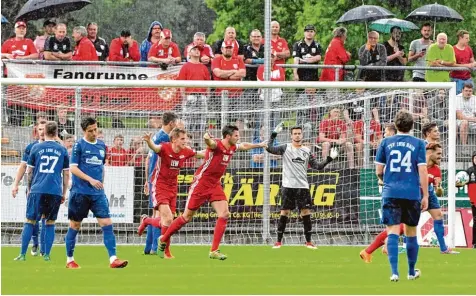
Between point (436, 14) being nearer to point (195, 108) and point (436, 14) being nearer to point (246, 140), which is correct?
point (246, 140)

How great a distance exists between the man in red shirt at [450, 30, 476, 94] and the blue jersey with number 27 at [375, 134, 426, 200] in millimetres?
10640

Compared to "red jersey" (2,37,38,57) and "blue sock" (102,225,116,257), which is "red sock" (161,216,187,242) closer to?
"blue sock" (102,225,116,257)

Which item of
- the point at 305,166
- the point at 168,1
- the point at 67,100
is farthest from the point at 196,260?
the point at 168,1

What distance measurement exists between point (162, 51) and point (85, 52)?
4.95 feet

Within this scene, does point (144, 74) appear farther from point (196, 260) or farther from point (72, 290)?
point (72, 290)

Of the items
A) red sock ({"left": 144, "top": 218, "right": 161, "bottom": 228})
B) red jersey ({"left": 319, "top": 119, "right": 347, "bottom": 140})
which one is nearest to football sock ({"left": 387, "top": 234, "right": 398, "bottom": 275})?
red sock ({"left": 144, "top": 218, "right": 161, "bottom": 228})

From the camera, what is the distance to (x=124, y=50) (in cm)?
2431

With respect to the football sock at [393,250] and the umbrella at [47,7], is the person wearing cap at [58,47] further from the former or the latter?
the football sock at [393,250]

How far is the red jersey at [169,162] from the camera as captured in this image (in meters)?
18.0

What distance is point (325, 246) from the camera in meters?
21.7

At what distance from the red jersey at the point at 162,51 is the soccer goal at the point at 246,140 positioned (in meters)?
1.36

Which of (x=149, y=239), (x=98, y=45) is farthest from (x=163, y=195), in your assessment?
(x=98, y=45)

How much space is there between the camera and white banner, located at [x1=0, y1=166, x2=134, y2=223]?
21875mm

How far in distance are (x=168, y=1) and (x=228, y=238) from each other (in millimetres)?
43135
